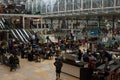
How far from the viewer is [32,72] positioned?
18516 millimetres

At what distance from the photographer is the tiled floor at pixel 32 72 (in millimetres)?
16719

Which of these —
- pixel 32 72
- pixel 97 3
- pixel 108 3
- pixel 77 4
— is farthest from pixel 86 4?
pixel 32 72

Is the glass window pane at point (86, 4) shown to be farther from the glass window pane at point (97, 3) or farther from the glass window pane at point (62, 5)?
the glass window pane at point (62, 5)

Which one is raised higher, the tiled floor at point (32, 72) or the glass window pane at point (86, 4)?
the glass window pane at point (86, 4)

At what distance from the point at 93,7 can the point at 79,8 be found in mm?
3860

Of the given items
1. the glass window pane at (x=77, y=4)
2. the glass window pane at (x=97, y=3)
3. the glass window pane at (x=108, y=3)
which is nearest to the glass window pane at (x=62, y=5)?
the glass window pane at (x=77, y=4)

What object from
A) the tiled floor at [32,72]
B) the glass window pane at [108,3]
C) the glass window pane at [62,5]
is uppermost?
the glass window pane at [108,3]

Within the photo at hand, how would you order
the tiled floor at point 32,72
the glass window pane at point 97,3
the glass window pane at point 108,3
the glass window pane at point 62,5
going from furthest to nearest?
the glass window pane at point 62,5, the glass window pane at point 97,3, the glass window pane at point 108,3, the tiled floor at point 32,72

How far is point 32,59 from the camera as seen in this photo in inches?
920

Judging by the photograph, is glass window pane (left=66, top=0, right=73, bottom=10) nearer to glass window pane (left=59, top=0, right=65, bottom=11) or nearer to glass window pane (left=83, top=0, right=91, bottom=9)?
glass window pane (left=59, top=0, right=65, bottom=11)

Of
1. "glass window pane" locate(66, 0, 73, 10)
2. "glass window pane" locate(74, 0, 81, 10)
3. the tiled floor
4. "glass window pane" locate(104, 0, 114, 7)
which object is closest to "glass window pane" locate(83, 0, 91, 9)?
"glass window pane" locate(74, 0, 81, 10)

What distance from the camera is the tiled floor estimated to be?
54.9 feet

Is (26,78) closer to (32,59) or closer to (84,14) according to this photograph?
(32,59)

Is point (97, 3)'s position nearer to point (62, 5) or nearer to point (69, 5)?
point (69, 5)
